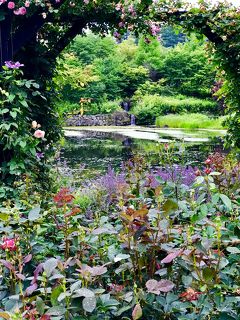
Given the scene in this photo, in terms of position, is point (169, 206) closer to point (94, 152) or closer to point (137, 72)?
point (94, 152)

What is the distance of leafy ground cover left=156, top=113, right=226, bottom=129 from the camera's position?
17031 mm

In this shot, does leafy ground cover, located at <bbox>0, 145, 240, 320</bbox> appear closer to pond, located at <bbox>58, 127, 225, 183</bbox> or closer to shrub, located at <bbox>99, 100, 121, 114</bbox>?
pond, located at <bbox>58, 127, 225, 183</bbox>

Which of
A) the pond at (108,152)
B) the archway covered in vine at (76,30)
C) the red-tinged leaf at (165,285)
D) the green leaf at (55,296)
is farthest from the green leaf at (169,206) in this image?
the pond at (108,152)

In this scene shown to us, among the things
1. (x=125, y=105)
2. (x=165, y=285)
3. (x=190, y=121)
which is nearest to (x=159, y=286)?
(x=165, y=285)

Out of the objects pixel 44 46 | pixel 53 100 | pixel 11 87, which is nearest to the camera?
pixel 11 87

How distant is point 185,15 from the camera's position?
3.93 metres

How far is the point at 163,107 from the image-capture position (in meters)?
19.6

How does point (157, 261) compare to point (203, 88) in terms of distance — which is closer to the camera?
point (157, 261)

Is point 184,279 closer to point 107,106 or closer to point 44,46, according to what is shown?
point 44,46

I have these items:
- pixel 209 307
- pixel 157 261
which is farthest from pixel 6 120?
pixel 209 307

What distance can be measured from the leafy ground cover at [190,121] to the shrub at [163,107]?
54cm

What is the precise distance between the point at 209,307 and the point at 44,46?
10.7 feet

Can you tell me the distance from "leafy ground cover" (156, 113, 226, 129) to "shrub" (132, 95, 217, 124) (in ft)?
1.76

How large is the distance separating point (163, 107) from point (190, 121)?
2.54 meters
